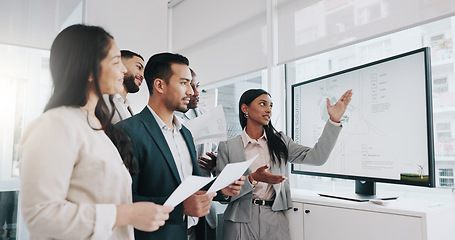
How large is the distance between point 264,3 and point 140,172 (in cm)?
194

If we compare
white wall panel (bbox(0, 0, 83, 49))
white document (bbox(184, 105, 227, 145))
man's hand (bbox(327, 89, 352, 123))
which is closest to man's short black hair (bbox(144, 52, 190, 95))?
white document (bbox(184, 105, 227, 145))

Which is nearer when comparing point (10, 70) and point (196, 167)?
point (196, 167)

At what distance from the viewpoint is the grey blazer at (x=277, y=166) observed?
1.84 meters

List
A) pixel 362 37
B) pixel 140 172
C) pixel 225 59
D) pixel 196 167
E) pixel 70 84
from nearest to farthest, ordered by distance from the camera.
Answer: pixel 70 84 < pixel 140 172 < pixel 196 167 < pixel 362 37 < pixel 225 59

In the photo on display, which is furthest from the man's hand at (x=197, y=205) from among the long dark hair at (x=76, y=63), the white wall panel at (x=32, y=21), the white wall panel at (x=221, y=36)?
the white wall panel at (x=32, y=21)

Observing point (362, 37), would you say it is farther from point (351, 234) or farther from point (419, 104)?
point (351, 234)

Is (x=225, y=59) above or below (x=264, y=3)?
below

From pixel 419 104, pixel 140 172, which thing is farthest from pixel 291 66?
pixel 140 172

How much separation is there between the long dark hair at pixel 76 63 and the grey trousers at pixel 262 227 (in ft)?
3.54

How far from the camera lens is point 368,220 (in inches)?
61.8

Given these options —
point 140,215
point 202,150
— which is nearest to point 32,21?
point 202,150

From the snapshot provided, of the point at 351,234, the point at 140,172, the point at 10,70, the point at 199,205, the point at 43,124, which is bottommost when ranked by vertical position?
the point at 351,234

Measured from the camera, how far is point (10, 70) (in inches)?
114

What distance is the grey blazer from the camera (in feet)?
6.03
